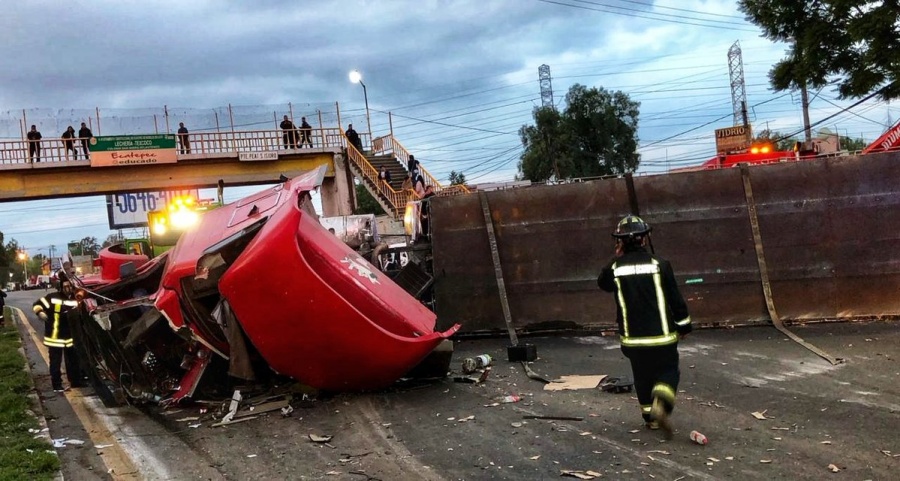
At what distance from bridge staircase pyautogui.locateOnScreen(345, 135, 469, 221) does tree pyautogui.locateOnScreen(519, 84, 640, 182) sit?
48.2 ft

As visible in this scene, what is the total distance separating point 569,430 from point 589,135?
131 ft

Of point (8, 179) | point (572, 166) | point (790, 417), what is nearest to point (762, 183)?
point (790, 417)

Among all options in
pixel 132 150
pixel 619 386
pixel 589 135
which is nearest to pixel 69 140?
pixel 132 150

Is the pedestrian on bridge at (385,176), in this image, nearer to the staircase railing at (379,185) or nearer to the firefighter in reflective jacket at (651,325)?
the staircase railing at (379,185)

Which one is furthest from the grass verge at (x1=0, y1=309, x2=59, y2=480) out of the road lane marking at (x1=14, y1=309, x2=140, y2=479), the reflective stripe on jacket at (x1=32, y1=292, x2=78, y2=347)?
the reflective stripe on jacket at (x1=32, y1=292, x2=78, y2=347)

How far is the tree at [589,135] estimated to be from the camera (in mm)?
42094

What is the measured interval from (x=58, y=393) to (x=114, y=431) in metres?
2.70

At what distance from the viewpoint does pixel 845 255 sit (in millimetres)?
7777

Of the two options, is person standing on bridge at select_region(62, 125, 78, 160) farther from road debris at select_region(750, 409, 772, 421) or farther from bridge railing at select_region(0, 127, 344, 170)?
road debris at select_region(750, 409, 772, 421)

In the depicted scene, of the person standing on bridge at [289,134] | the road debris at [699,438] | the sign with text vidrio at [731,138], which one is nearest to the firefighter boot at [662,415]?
the road debris at [699,438]

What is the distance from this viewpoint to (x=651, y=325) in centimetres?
449

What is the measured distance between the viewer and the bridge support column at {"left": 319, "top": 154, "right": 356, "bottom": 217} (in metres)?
26.1

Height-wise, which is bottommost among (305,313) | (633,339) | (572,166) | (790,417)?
(790,417)

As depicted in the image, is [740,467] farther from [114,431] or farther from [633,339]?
[114,431]
